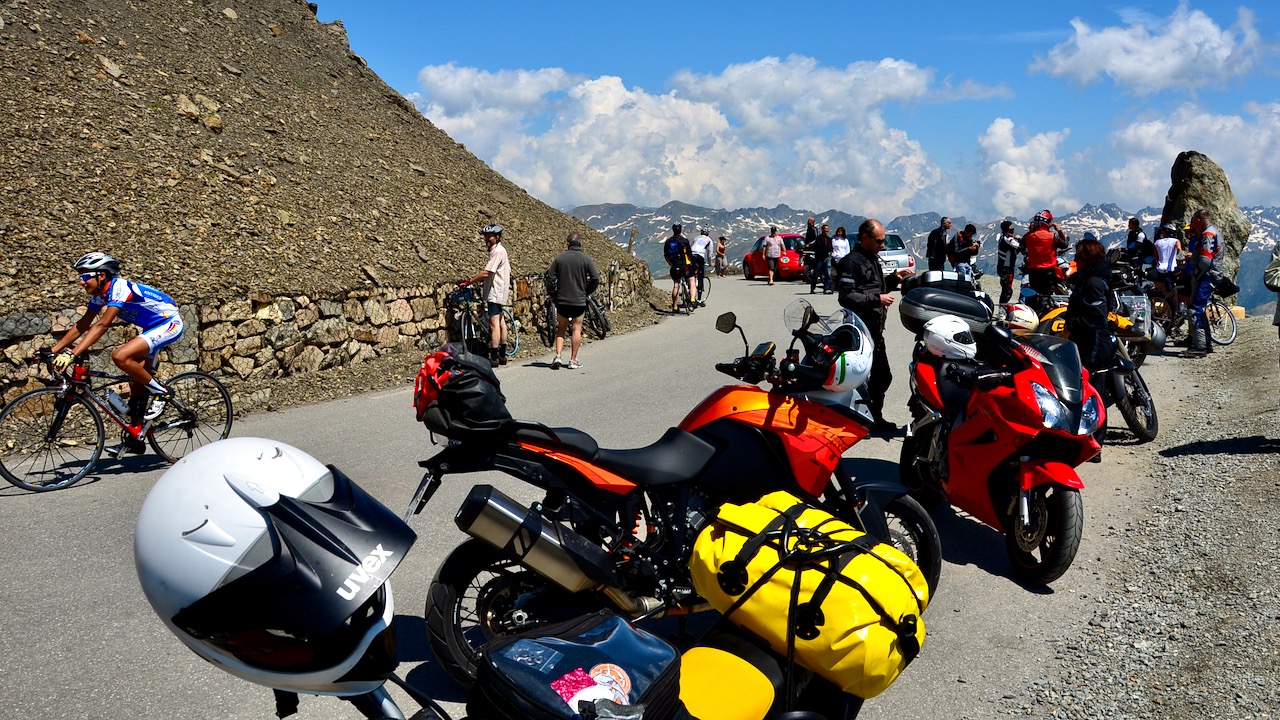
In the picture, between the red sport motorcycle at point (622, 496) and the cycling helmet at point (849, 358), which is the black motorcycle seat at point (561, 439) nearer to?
the red sport motorcycle at point (622, 496)

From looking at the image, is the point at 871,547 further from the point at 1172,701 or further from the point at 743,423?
the point at 1172,701

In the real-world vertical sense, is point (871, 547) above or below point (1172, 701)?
above

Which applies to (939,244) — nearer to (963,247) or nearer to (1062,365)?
(963,247)

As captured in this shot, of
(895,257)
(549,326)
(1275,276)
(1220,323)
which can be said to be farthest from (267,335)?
(895,257)

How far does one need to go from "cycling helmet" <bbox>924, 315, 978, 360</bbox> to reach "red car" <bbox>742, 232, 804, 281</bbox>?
84.3 ft

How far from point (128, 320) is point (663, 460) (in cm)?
622

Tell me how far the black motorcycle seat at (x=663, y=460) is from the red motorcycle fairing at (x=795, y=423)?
0.15 m

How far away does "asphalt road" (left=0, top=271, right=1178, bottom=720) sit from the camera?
4.14 metres

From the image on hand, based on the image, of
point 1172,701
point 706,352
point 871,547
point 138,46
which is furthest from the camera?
point 138,46

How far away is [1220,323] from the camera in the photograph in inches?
584

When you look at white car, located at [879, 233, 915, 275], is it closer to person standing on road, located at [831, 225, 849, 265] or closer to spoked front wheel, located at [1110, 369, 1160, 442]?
person standing on road, located at [831, 225, 849, 265]

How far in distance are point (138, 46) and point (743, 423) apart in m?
17.2

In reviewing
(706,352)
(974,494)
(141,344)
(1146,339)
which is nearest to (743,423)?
(974,494)

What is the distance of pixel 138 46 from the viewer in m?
16.7
